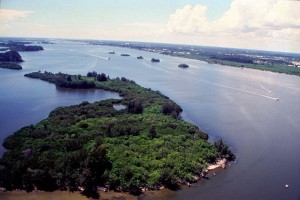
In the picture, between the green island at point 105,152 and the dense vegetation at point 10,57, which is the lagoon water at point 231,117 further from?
the dense vegetation at point 10,57

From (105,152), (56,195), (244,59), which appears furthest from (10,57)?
(244,59)

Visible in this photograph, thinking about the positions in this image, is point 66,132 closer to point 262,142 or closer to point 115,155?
point 115,155

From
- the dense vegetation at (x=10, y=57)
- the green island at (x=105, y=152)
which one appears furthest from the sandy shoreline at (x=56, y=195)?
the dense vegetation at (x=10, y=57)

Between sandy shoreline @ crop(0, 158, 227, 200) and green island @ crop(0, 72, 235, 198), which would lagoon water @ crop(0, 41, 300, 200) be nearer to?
green island @ crop(0, 72, 235, 198)

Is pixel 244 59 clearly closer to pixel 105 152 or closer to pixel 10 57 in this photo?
pixel 10 57

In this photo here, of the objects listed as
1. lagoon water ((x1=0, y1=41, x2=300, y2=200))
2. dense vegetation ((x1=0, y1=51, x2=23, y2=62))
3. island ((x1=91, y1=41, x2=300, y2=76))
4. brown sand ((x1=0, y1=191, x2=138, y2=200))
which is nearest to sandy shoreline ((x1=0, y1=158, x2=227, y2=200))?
brown sand ((x1=0, y1=191, x2=138, y2=200))
